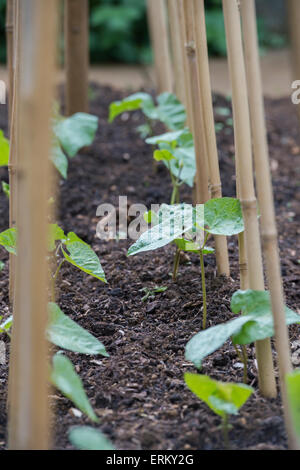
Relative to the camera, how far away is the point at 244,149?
90 centimetres

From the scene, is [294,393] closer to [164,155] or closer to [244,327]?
[244,327]

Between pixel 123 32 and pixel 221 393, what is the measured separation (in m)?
4.71

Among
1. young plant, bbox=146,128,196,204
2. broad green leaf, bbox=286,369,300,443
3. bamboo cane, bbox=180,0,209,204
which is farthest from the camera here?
young plant, bbox=146,128,196,204

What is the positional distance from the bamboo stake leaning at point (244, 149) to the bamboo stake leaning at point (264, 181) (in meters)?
0.04

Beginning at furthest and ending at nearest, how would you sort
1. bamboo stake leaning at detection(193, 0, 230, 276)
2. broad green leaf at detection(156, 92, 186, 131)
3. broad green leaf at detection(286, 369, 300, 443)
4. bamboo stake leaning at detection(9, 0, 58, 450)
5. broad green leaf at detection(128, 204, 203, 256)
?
broad green leaf at detection(156, 92, 186, 131) < bamboo stake leaning at detection(193, 0, 230, 276) < broad green leaf at detection(128, 204, 203, 256) < broad green leaf at detection(286, 369, 300, 443) < bamboo stake leaning at detection(9, 0, 58, 450)

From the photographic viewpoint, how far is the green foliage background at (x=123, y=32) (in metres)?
5.02

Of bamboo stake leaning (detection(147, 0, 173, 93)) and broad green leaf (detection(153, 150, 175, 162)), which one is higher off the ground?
bamboo stake leaning (detection(147, 0, 173, 93))

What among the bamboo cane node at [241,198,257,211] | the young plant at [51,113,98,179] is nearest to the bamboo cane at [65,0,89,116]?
the young plant at [51,113,98,179]

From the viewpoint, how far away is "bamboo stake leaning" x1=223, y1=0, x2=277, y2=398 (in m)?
0.87

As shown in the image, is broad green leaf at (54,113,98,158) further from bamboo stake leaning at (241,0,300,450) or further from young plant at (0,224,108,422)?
bamboo stake leaning at (241,0,300,450)

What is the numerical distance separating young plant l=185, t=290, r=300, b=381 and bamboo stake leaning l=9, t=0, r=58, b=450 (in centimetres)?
31

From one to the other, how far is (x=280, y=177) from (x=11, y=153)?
59.6 inches
